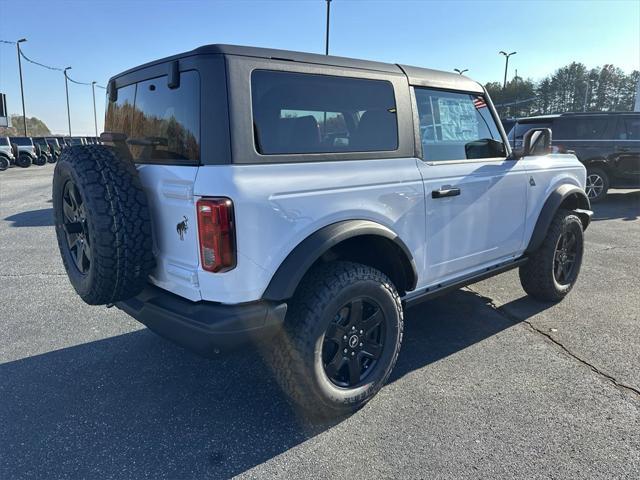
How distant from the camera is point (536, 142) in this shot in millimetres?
3750

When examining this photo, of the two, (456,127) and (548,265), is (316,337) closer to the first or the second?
(456,127)

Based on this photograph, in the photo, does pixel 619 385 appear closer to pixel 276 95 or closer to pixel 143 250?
pixel 276 95

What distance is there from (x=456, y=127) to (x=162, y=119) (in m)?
2.05

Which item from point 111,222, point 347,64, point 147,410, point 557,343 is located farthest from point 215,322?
point 557,343

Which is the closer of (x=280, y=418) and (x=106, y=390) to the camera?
(x=280, y=418)

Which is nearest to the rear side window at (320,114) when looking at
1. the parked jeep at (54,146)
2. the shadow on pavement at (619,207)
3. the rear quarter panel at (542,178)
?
the rear quarter panel at (542,178)

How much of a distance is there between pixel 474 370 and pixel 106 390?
2.40m

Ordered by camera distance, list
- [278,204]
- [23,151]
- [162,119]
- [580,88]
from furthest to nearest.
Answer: [580,88]
[23,151]
[162,119]
[278,204]

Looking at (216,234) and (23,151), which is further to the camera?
(23,151)

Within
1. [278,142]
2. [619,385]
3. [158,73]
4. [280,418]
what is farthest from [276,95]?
[619,385]

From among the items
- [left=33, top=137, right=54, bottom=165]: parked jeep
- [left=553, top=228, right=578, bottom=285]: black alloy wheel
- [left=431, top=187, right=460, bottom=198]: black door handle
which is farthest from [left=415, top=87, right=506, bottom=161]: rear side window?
[left=33, top=137, right=54, bottom=165]: parked jeep

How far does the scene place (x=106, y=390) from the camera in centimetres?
292

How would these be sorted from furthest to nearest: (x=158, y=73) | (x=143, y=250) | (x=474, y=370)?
(x=474, y=370)
(x=158, y=73)
(x=143, y=250)

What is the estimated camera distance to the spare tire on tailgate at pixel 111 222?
7.33ft
